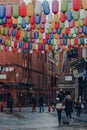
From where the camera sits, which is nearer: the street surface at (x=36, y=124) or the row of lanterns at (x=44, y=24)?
the row of lanterns at (x=44, y=24)

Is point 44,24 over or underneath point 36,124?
over

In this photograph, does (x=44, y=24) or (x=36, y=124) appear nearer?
(x=36, y=124)

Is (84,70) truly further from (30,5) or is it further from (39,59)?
(39,59)

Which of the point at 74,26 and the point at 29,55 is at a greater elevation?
the point at 29,55

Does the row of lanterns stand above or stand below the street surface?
above

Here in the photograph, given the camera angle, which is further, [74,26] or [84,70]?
[84,70]

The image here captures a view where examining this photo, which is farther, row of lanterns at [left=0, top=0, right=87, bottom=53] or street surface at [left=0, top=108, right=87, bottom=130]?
street surface at [left=0, top=108, right=87, bottom=130]

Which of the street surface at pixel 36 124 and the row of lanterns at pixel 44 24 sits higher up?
the row of lanterns at pixel 44 24

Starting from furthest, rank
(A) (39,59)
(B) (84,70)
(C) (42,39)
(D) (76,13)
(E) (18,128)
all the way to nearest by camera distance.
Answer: (A) (39,59)
(B) (84,70)
(C) (42,39)
(D) (76,13)
(E) (18,128)

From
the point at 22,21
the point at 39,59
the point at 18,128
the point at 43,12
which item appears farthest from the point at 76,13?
the point at 39,59

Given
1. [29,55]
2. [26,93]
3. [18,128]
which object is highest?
[29,55]

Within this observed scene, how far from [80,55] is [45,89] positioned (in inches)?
2158

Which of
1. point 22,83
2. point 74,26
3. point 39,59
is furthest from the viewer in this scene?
point 39,59

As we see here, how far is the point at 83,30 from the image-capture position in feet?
108
